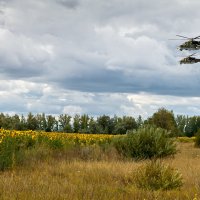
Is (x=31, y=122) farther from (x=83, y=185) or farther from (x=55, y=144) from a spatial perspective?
(x=83, y=185)

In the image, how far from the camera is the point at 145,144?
19078 millimetres

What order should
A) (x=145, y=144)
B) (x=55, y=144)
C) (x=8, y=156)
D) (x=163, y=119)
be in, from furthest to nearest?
(x=163, y=119)
(x=145, y=144)
(x=55, y=144)
(x=8, y=156)

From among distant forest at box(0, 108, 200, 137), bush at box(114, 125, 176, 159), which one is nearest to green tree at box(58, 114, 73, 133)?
distant forest at box(0, 108, 200, 137)

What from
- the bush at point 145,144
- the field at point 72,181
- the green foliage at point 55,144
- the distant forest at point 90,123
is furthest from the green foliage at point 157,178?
the distant forest at point 90,123

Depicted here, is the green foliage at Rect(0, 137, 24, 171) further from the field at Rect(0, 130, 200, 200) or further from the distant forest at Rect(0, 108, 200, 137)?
the distant forest at Rect(0, 108, 200, 137)

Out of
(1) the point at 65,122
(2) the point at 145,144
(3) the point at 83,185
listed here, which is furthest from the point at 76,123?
(3) the point at 83,185

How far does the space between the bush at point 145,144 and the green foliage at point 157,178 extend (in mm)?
7527

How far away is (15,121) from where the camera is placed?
7306cm

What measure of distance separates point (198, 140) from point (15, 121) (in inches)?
1662

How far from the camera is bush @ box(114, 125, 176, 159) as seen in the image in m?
18.8

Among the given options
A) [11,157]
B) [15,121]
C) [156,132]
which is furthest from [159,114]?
[11,157]

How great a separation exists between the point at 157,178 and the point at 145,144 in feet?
29.1

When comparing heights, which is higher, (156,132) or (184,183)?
(156,132)

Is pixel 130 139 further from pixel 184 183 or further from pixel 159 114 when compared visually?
pixel 159 114
